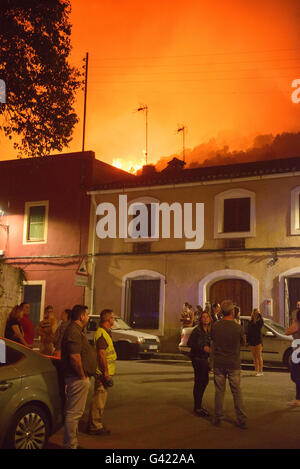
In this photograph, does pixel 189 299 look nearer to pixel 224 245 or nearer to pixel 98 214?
pixel 224 245

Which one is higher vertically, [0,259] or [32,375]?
[0,259]

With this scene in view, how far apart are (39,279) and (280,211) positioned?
11198 millimetres

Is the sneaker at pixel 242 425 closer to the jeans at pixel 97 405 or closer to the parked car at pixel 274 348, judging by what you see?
the jeans at pixel 97 405

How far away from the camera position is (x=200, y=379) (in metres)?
10.1

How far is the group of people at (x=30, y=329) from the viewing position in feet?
35.5

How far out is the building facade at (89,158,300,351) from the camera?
2206cm

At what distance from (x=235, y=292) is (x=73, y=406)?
1647 centimetres

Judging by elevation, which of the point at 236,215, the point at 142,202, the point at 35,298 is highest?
the point at 142,202

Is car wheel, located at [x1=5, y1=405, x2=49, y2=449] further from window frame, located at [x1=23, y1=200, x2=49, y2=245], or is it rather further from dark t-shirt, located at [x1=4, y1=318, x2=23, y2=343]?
window frame, located at [x1=23, y1=200, x2=49, y2=245]

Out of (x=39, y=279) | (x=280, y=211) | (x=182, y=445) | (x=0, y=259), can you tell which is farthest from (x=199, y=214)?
(x=182, y=445)

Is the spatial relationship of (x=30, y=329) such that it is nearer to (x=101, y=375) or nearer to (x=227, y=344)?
(x=101, y=375)

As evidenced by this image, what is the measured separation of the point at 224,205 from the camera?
23.5 metres

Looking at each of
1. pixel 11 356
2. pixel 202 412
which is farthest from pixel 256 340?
pixel 11 356

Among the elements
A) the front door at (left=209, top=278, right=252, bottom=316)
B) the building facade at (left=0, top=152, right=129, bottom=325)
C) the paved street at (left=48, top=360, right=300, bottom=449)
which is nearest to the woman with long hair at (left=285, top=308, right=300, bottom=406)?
the paved street at (left=48, top=360, right=300, bottom=449)
